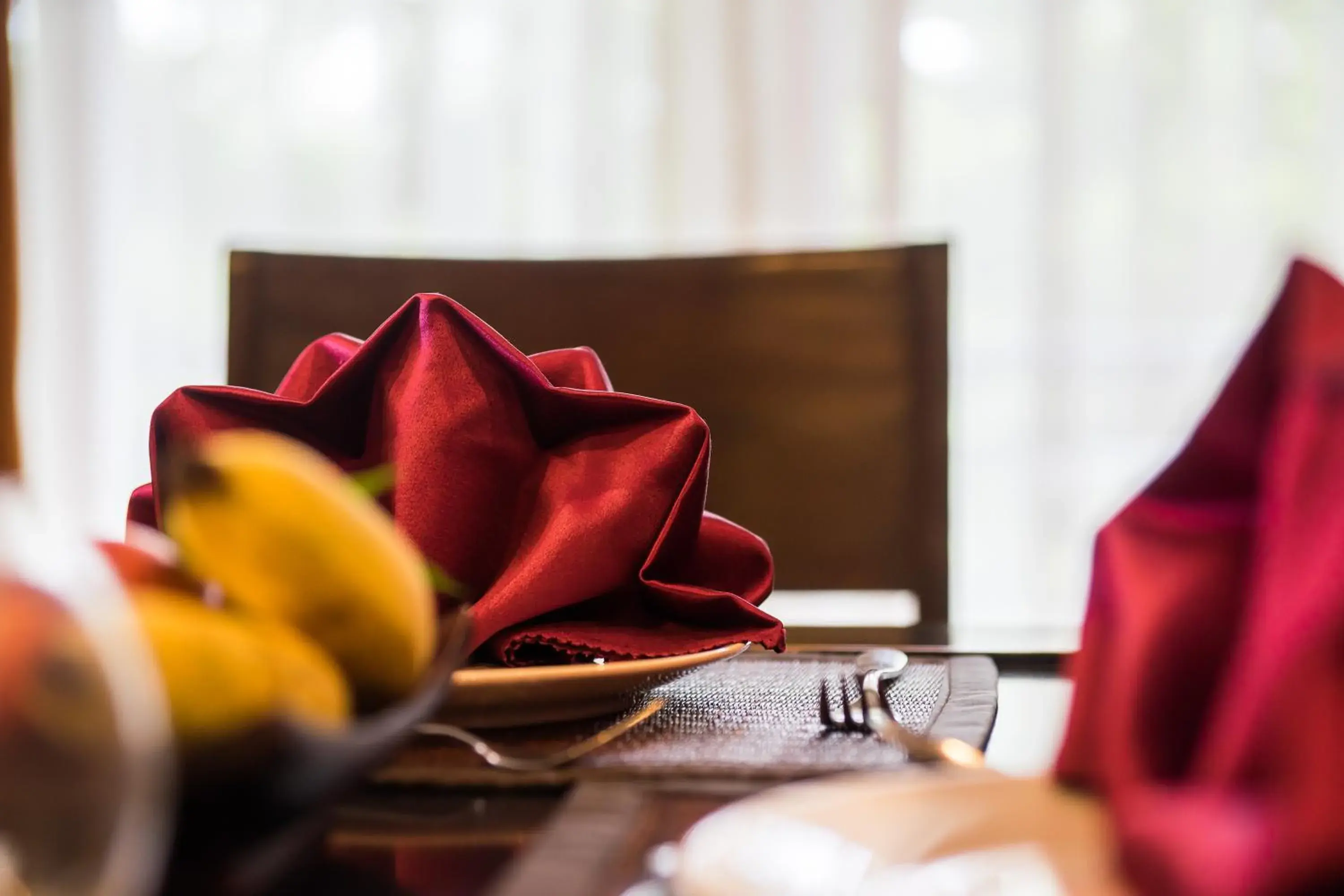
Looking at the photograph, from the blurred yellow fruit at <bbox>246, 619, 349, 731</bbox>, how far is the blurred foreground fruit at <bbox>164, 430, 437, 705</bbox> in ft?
0.03

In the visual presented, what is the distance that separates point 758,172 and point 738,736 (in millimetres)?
1930

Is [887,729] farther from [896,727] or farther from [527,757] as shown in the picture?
[527,757]

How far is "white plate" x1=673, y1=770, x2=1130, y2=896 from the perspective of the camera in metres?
0.27

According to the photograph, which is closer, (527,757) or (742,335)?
(527,757)

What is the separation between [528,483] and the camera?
0.61 meters

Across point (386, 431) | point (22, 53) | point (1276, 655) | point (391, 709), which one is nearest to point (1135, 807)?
point (1276, 655)

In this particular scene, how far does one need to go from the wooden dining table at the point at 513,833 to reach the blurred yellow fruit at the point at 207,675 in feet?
0.31

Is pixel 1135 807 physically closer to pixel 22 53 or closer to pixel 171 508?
pixel 171 508

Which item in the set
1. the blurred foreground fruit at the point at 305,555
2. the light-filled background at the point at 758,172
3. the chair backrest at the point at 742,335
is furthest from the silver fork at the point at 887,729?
the light-filled background at the point at 758,172

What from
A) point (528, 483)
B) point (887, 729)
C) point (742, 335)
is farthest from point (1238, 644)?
point (742, 335)

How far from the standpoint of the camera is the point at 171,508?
0.32m

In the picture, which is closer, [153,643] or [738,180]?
[153,643]

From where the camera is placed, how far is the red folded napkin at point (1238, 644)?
247 mm

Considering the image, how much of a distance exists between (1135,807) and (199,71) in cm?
262
